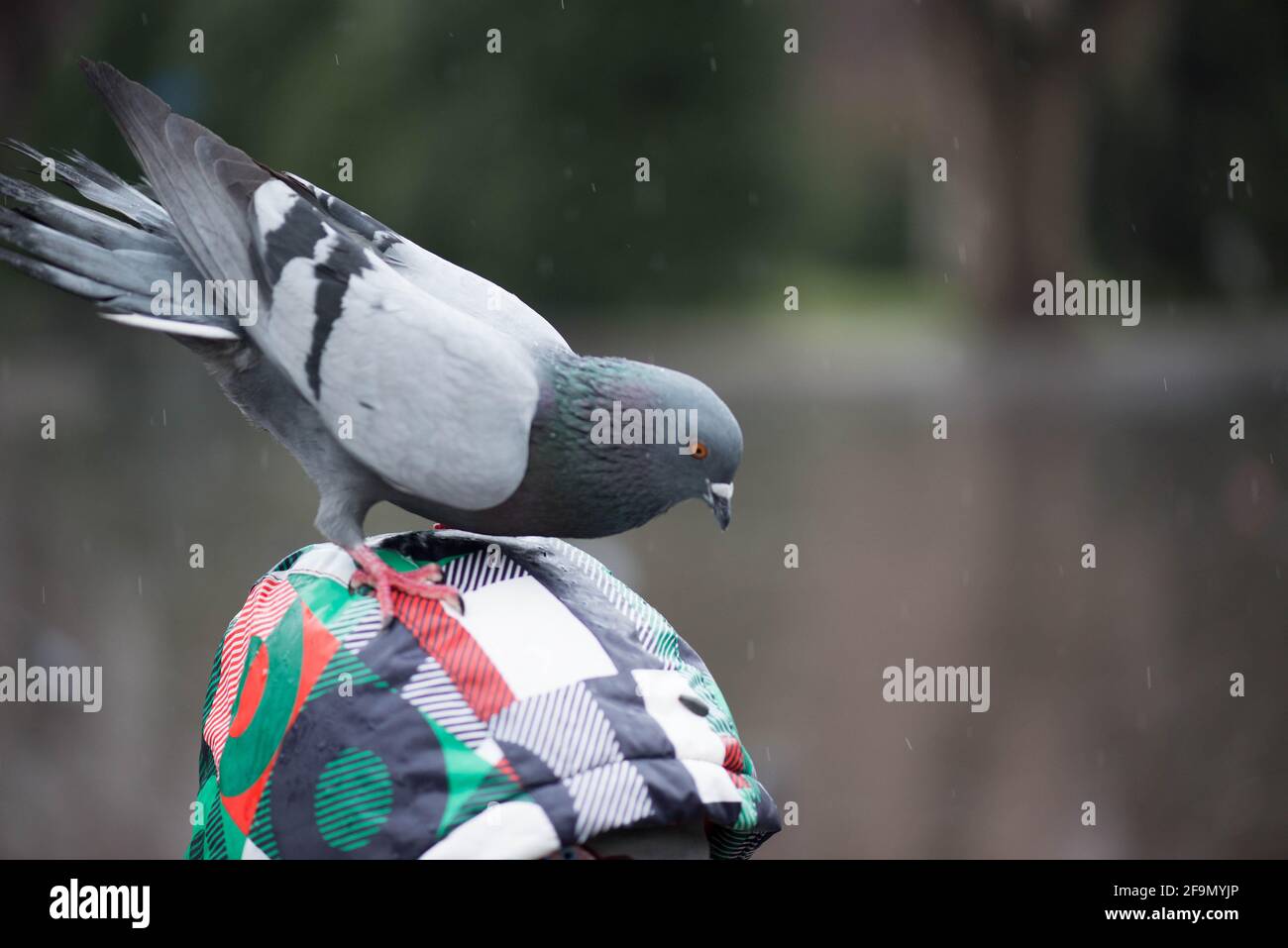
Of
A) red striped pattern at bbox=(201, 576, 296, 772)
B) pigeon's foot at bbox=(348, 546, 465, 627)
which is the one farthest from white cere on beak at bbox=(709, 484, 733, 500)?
red striped pattern at bbox=(201, 576, 296, 772)

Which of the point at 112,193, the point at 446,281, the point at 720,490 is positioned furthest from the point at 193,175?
the point at 720,490

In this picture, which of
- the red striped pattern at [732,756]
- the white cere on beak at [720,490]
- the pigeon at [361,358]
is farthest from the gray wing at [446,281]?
the red striped pattern at [732,756]

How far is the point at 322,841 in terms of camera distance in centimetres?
94

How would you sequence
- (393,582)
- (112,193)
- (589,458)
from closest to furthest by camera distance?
(393,582), (589,458), (112,193)

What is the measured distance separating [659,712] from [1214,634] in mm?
4278

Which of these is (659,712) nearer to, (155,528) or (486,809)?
(486,809)

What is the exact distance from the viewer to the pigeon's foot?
1021 mm

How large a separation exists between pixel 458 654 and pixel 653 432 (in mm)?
324

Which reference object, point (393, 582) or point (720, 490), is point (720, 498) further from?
point (393, 582)

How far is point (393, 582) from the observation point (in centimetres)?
105

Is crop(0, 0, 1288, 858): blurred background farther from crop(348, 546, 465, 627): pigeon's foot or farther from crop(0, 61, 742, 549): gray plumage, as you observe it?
crop(348, 546, 465, 627): pigeon's foot

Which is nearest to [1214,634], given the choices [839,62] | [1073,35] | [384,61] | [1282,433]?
[1282,433]

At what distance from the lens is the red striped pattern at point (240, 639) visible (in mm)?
1050

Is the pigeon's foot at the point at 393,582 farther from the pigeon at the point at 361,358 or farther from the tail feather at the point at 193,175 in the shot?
the tail feather at the point at 193,175
